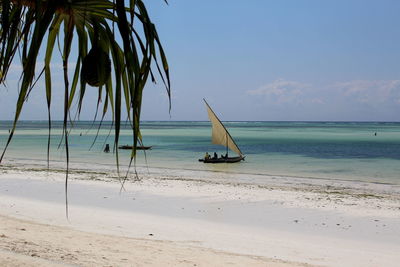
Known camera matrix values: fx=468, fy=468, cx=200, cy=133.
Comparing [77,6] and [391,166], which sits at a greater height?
[77,6]

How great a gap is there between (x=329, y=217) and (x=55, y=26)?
448 inches

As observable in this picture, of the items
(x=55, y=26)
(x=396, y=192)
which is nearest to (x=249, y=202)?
(x=396, y=192)

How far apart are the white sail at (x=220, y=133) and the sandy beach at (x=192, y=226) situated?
61.0 feet

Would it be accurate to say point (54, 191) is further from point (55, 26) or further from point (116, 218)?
point (55, 26)

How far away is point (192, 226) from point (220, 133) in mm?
27971

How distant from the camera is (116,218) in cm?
1097

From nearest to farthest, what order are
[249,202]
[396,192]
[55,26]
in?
[55,26]
[249,202]
[396,192]

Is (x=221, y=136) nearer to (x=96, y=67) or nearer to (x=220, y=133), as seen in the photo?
(x=220, y=133)

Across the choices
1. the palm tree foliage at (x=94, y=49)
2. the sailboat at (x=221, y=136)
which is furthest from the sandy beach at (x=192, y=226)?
the sailboat at (x=221, y=136)

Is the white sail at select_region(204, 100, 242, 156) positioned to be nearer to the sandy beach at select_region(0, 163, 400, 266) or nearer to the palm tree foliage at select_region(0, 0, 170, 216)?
the sandy beach at select_region(0, 163, 400, 266)

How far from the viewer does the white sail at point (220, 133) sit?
121 ft

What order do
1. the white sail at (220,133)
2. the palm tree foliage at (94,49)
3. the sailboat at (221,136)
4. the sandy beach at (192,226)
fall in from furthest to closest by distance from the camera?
the white sail at (220,133) → the sailboat at (221,136) → the sandy beach at (192,226) → the palm tree foliage at (94,49)

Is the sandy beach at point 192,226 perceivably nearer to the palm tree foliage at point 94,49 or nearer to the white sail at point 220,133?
the palm tree foliage at point 94,49

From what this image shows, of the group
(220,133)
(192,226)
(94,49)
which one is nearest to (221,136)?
(220,133)
